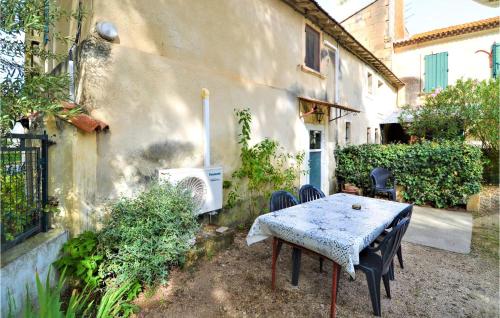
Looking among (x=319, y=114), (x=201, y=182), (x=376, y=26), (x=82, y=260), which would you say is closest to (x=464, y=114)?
(x=319, y=114)

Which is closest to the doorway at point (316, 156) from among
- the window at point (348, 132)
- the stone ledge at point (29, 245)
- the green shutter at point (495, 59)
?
the window at point (348, 132)

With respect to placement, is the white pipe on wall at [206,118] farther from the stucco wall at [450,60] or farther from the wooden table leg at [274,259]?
the stucco wall at [450,60]

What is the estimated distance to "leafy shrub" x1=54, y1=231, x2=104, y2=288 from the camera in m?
2.94

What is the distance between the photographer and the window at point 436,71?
12711 millimetres

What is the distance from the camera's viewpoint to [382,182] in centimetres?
739

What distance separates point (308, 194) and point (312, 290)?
6.08 feet

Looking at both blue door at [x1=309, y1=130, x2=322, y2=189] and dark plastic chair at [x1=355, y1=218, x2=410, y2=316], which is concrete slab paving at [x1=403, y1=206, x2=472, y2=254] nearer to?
dark plastic chair at [x1=355, y1=218, x2=410, y2=316]

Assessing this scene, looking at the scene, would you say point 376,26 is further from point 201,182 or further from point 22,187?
point 22,187

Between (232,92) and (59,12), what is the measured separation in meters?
2.96

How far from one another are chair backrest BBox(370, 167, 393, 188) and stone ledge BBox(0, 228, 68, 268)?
7.27 m

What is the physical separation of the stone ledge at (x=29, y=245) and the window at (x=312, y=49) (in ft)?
23.2

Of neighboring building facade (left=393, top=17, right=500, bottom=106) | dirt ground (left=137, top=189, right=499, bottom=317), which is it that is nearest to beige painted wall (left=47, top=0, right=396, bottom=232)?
dirt ground (left=137, top=189, right=499, bottom=317)

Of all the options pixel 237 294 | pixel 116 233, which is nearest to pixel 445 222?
pixel 237 294

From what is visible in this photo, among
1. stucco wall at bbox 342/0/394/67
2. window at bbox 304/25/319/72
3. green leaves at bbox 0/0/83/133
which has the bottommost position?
green leaves at bbox 0/0/83/133
